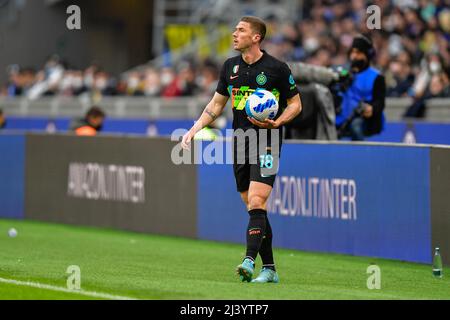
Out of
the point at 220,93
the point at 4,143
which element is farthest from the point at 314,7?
the point at 220,93

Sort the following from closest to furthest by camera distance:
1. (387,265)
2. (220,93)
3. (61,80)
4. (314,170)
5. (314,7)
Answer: (220,93) < (387,265) < (314,170) < (314,7) < (61,80)

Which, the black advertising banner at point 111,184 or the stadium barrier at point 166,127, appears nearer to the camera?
the black advertising banner at point 111,184

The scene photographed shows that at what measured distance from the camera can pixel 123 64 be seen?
42.0 m

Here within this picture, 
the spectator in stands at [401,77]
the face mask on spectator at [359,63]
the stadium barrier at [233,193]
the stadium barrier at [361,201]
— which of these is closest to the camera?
the stadium barrier at [361,201]

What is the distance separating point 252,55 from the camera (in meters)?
10.9

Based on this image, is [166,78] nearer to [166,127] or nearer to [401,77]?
[166,127]

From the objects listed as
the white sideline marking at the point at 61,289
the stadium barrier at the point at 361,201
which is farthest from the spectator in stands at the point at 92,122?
the white sideline marking at the point at 61,289

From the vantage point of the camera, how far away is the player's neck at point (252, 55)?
10.9 m

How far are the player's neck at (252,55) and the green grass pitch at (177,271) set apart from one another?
6.48ft

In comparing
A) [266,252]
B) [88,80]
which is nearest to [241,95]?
[266,252]

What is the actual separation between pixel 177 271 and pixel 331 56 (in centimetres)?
1474

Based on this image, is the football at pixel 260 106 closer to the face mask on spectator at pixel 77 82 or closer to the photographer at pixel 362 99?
the photographer at pixel 362 99

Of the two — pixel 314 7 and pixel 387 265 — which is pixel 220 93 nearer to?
pixel 387 265

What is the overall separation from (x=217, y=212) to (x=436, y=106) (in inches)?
226
